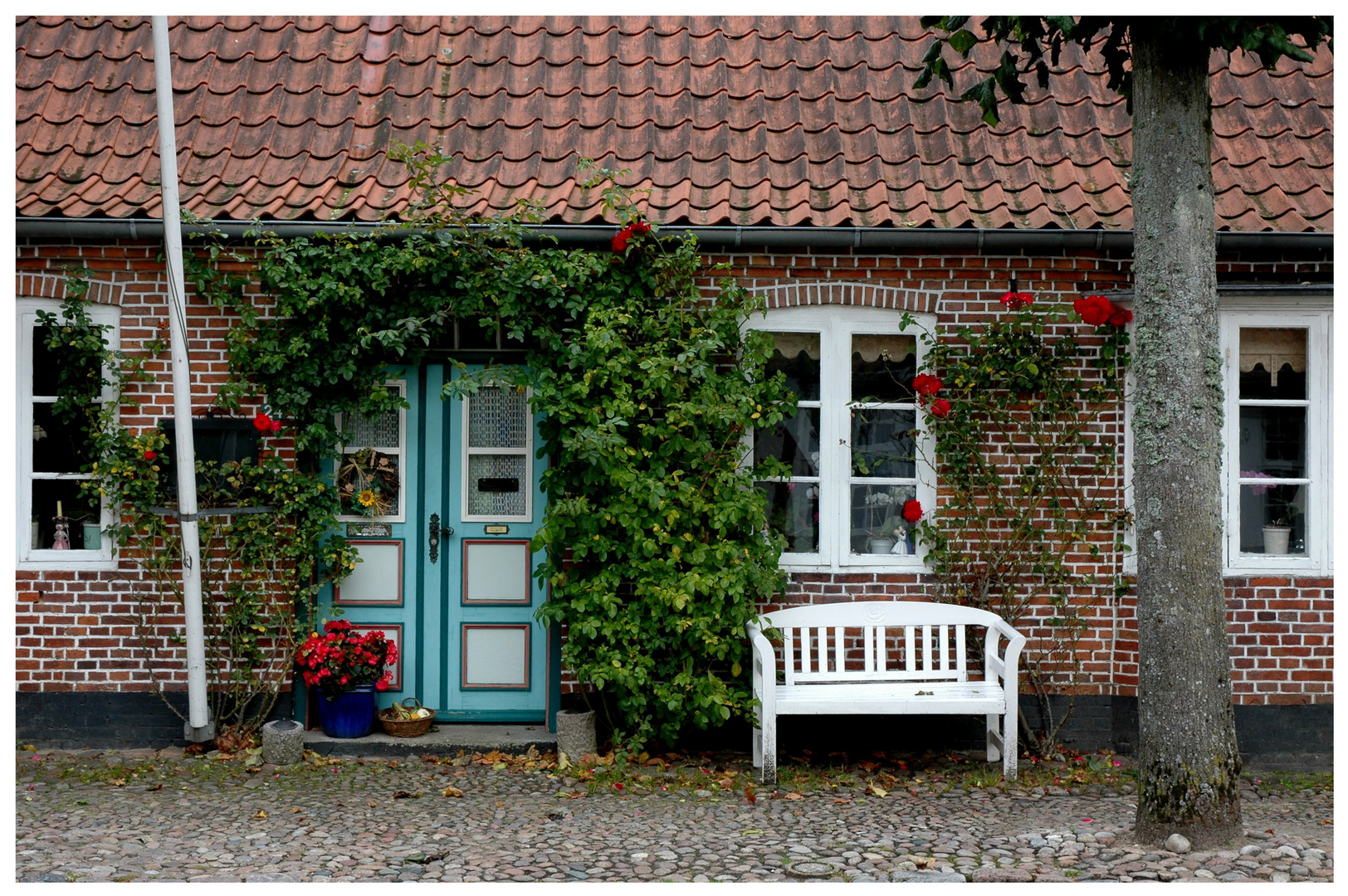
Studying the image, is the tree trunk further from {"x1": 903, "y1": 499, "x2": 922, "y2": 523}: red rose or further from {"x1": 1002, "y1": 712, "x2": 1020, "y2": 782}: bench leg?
{"x1": 903, "y1": 499, "x2": 922, "y2": 523}: red rose

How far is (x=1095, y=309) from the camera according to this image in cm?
627

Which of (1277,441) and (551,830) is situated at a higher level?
(1277,441)

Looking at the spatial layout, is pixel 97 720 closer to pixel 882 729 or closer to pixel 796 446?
pixel 796 446

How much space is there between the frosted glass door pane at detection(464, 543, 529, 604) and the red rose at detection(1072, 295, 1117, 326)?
142 inches

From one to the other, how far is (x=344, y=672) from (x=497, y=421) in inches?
69.1

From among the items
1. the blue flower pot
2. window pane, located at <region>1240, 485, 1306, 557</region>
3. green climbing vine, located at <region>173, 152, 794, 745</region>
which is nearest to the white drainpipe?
green climbing vine, located at <region>173, 152, 794, 745</region>

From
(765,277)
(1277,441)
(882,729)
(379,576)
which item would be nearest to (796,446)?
(765,277)

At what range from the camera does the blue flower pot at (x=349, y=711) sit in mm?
6449

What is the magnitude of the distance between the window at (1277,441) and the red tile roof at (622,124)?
0.69m

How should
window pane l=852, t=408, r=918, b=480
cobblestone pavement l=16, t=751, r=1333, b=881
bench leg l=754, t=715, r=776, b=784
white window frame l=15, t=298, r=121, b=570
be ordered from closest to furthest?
cobblestone pavement l=16, t=751, r=1333, b=881 → bench leg l=754, t=715, r=776, b=784 → white window frame l=15, t=298, r=121, b=570 → window pane l=852, t=408, r=918, b=480

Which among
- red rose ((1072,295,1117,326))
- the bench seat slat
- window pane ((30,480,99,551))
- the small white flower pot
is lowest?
the bench seat slat

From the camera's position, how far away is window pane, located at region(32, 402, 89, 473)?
6637 mm

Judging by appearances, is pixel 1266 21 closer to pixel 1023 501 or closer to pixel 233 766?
pixel 1023 501

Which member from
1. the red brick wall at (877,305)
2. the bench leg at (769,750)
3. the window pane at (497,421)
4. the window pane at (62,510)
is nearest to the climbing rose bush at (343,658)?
the red brick wall at (877,305)
